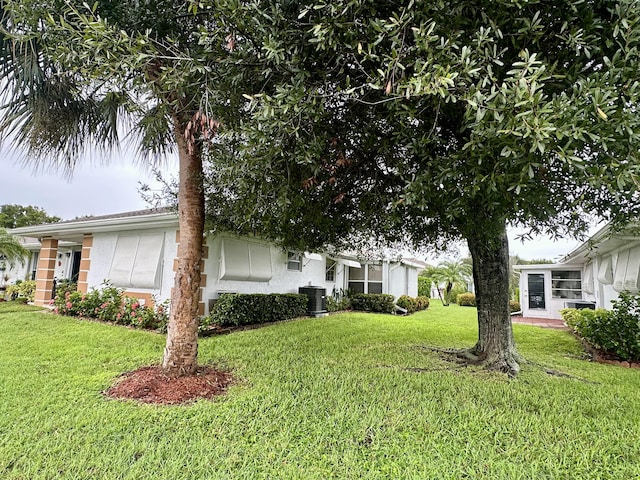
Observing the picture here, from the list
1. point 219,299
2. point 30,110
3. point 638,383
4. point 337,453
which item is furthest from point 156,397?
point 638,383

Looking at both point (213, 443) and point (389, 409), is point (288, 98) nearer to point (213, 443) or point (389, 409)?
point (213, 443)

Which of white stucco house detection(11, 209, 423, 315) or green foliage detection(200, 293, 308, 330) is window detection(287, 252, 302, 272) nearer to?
white stucco house detection(11, 209, 423, 315)

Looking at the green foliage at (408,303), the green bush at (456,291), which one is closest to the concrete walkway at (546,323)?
the green foliage at (408,303)

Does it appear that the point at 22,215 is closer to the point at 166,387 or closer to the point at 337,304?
the point at 337,304

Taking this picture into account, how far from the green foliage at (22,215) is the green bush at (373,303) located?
36065 mm

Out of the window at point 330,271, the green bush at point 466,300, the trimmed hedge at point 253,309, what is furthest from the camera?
the green bush at point 466,300

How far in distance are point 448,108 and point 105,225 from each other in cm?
1130

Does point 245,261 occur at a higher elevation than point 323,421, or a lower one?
higher

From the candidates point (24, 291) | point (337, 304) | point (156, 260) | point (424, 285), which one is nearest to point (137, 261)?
point (156, 260)

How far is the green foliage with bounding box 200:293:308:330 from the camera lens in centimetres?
Answer: 1032

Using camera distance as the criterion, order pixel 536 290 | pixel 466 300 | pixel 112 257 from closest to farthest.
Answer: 1. pixel 112 257
2. pixel 536 290
3. pixel 466 300

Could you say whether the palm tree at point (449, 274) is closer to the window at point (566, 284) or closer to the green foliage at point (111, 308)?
the window at point (566, 284)

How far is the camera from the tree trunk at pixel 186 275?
215 inches

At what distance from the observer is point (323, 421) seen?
409 centimetres
